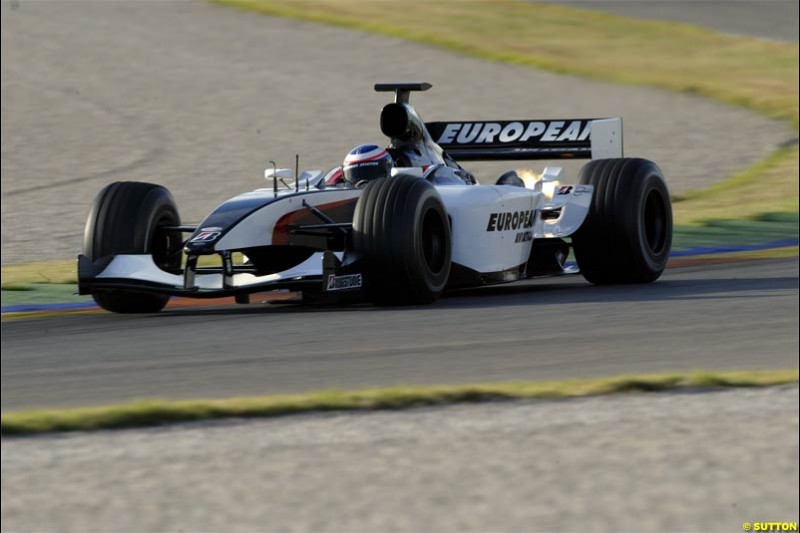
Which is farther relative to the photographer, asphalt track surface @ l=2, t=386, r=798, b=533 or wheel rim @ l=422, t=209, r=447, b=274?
wheel rim @ l=422, t=209, r=447, b=274

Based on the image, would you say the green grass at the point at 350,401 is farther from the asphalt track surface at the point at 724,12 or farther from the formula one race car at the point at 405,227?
the asphalt track surface at the point at 724,12

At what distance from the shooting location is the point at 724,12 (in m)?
33.5

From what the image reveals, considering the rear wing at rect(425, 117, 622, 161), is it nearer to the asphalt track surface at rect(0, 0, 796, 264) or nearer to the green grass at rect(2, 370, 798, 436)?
the asphalt track surface at rect(0, 0, 796, 264)

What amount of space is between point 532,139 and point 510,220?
5.40 feet

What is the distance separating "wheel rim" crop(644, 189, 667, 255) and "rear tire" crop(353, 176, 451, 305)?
2.33 m

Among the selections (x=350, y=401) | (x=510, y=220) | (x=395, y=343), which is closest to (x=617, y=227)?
(x=510, y=220)

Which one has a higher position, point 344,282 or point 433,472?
point 344,282

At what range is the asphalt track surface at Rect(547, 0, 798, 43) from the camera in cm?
3142

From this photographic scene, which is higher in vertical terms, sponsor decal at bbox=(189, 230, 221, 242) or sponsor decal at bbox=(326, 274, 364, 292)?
sponsor decal at bbox=(189, 230, 221, 242)

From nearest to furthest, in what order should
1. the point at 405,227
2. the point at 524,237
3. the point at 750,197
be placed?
the point at 405,227 → the point at 524,237 → the point at 750,197

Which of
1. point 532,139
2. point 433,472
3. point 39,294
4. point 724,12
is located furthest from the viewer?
point 724,12

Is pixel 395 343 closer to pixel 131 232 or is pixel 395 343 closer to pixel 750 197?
pixel 131 232

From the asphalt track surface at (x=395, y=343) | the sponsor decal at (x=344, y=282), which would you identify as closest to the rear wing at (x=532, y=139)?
the asphalt track surface at (x=395, y=343)

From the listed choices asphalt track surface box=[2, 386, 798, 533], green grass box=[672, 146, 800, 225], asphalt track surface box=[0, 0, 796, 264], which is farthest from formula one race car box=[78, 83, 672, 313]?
asphalt track surface box=[0, 0, 796, 264]
